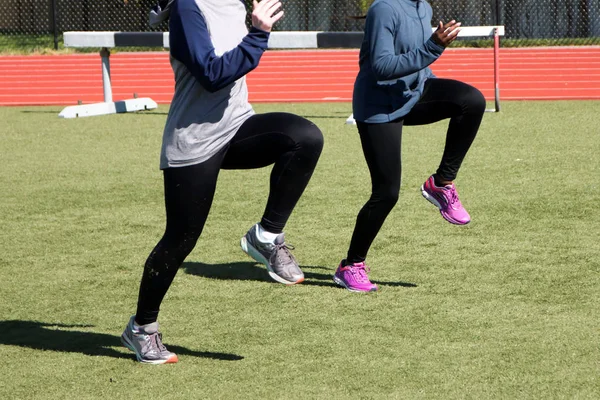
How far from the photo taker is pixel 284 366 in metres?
4.43

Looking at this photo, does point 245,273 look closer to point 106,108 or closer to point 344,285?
point 344,285

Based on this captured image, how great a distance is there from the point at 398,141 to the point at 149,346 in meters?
1.80

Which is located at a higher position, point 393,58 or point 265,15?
point 265,15

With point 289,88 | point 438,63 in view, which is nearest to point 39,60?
point 289,88

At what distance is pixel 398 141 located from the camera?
5.44m

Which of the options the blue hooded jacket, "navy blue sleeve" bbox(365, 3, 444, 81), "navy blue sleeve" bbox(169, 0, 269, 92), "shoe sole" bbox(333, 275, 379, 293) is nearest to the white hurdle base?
"shoe sole" bbox(333, 275, 379, 293)

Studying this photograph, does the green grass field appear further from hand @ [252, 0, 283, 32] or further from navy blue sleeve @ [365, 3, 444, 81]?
hand @ [252, 0, 283, 32]

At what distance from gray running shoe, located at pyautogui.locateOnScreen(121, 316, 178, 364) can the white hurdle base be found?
10.6 m

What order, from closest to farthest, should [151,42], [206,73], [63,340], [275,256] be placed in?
1. [206,73]
2. [63,340]
3. [275,256]
4. [151,42]

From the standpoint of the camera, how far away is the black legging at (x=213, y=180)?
443cm

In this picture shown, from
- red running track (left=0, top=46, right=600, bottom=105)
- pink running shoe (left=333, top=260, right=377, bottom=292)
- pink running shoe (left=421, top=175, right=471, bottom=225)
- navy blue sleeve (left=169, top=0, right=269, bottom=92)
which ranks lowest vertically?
red running track (left=0, top=46, right=600, bottom=105)

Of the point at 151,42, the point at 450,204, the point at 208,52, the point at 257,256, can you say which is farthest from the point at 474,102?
the point at 151,42

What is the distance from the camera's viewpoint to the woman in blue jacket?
16.9 feet

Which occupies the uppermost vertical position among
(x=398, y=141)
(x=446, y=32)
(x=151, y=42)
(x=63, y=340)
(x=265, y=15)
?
(x=265, y=15)
